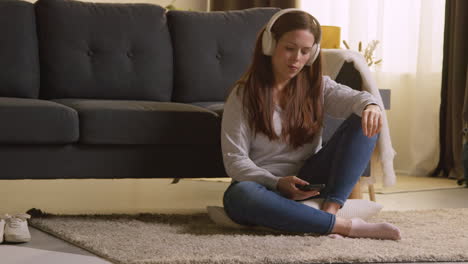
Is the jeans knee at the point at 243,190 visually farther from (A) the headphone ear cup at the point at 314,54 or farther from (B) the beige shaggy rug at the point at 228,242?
(A) the headphone ear cup at the point at 314,54

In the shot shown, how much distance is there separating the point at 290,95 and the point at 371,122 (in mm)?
316

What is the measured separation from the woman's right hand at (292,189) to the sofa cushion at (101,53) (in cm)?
108

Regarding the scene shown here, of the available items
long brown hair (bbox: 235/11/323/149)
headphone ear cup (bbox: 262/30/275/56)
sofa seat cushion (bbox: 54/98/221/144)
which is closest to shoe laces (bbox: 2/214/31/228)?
sofa seat cushion (bbox: 54/98/221/144)

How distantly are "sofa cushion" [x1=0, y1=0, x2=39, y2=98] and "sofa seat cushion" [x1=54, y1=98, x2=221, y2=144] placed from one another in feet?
1.48

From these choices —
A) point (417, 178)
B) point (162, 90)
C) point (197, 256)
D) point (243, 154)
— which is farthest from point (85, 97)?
point (417, 178)

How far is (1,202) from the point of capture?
285cm

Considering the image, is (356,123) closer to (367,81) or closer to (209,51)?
(367,81)

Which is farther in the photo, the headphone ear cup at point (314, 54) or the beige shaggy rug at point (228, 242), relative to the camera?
the headphone ear cup at point (314, 54)

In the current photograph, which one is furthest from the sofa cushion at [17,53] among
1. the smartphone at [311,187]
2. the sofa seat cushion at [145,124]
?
Result: the smartphone at [311,187]

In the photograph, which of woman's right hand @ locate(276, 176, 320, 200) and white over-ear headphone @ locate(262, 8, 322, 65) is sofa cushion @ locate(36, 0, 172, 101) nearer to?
white over-ear headphone @ locate(262, 8, 322, 65)

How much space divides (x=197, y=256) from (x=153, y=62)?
4.67 ft

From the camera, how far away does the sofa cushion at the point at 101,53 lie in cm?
298

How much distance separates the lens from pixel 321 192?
2.23 m

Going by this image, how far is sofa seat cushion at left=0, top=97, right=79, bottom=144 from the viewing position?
2.34 m
